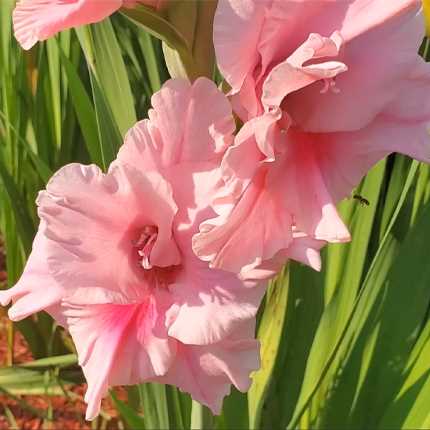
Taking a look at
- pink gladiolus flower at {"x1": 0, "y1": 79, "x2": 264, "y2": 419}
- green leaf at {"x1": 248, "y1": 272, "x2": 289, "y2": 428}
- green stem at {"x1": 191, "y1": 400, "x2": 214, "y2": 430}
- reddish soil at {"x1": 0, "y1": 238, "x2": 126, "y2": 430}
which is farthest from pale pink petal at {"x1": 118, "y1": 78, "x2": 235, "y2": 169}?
reddish soil at {"x1": 0, "y1": 238, "x2": 126, "y2": 430}

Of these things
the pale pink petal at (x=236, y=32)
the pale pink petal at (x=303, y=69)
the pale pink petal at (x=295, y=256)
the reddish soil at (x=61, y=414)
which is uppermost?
the pale pink petal at (x=236, y=32)

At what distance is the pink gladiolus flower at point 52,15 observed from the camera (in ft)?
1.45

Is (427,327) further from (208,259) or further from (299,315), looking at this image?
(208,259)

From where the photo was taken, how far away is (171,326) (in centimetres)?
48

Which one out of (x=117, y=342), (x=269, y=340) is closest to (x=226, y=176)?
(x=117, y=342)

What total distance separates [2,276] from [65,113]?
0.50 meters

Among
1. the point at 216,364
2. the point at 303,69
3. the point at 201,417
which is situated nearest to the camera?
the point at 303,69

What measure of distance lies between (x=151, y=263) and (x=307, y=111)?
0.49 feet

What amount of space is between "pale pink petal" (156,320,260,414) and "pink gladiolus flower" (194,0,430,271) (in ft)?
0.27

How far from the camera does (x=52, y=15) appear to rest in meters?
0.45

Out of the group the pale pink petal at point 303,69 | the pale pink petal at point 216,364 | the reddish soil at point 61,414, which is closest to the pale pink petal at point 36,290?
the pale pink petal at point 216,364

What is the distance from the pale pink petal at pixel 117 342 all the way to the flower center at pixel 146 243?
0.03 m

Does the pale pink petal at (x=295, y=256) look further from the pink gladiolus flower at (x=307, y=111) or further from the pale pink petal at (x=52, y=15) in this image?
the pale pink petal at (x=52, y=15)

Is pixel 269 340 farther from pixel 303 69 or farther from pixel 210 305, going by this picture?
pixel 303 69
